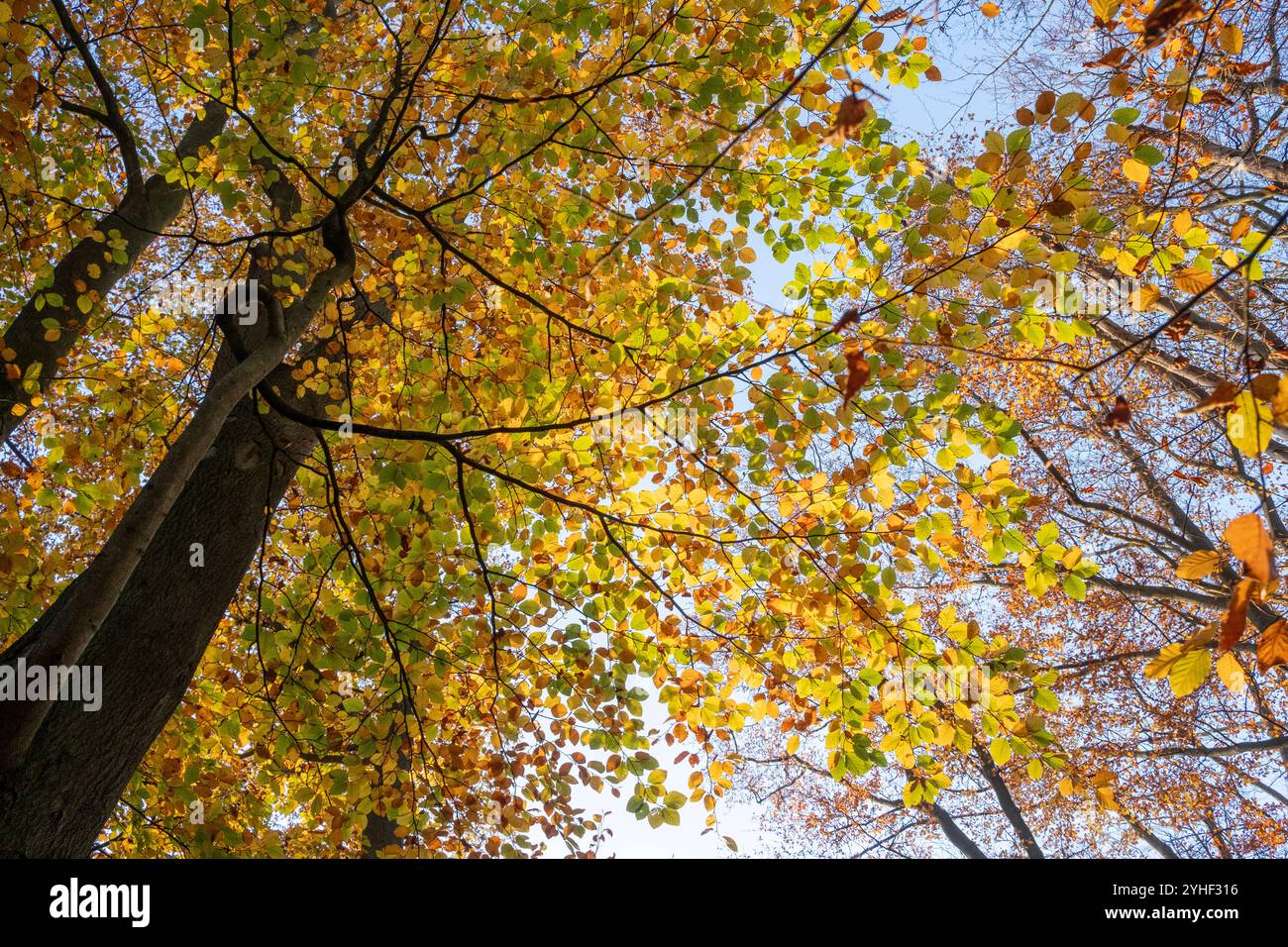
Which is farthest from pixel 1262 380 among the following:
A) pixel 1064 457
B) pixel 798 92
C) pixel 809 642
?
pixel 1064 457

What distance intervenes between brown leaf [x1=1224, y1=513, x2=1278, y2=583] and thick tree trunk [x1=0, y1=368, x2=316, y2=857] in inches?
154

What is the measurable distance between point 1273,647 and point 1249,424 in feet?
1.65

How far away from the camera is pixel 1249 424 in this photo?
64.1 inches

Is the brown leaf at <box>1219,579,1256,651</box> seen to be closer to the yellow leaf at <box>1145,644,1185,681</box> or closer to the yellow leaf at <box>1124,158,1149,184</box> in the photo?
the yellow leaf at <box>1145,644,1185,681</box>

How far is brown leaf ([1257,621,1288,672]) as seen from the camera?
163cm

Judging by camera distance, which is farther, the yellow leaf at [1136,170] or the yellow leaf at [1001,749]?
the yellow leaf at [1001,749]

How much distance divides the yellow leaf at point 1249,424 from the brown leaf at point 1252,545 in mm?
275

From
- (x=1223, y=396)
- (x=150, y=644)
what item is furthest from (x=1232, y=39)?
(x=150, y=644)

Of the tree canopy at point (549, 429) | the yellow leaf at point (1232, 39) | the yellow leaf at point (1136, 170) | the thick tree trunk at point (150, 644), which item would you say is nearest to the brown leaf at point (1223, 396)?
the tree canopy at point (549, 429)

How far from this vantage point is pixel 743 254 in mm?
4043

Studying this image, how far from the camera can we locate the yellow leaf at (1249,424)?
5.30ft

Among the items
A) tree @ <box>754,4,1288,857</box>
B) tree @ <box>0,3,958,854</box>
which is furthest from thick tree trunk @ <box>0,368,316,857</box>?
tree @ <box>754,4,1288,857</box>

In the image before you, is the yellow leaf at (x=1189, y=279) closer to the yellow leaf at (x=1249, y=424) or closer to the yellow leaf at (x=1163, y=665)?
the yellow leaf at (x=1249, y=424)

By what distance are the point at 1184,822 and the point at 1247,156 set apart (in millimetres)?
8227
